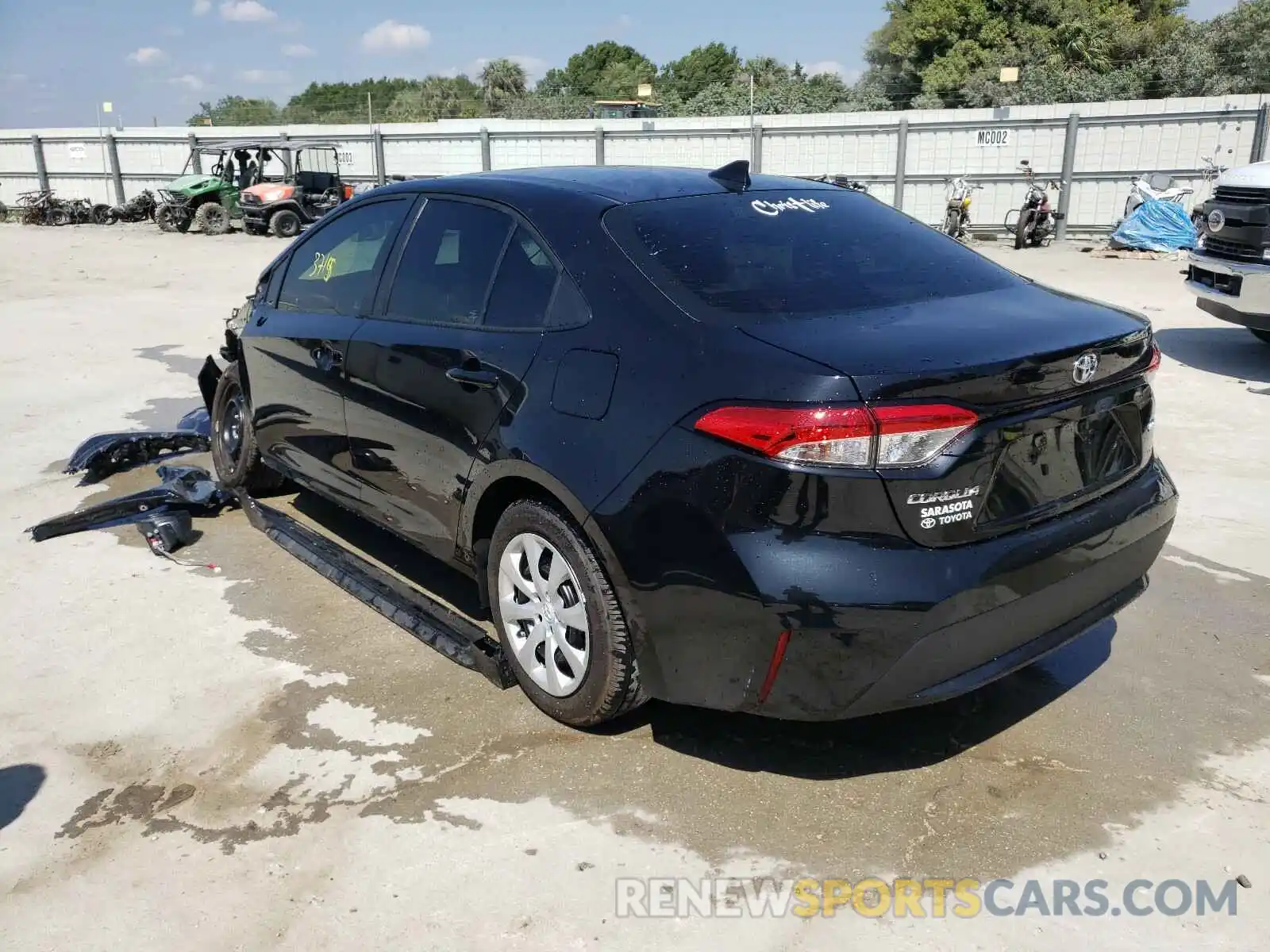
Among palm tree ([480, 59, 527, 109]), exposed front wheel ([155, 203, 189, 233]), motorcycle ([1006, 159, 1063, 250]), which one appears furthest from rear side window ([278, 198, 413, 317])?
palm tree ([480, 59, 527, 109])

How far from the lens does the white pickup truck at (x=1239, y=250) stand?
7.30 metres

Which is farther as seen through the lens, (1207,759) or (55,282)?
(55,282)

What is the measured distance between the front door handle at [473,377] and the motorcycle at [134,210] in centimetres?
2575

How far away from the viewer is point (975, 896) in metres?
2.47

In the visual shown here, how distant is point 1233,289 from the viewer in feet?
24.6

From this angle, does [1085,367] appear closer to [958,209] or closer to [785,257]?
[785,257]

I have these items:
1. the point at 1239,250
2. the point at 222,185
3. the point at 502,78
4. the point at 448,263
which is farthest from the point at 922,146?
the point at 502,78

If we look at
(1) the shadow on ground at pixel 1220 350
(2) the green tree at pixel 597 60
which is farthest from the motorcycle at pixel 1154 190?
(2) the green tree at pixel 597 60

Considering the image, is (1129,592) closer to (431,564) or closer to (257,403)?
(431,564)

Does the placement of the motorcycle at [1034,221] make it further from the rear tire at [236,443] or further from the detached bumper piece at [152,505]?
the detached bumper piece at [152,505]

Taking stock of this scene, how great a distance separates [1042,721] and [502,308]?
2188 millimetres

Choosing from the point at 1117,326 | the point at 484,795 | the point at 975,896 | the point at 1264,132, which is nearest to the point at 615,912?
the point at 484,795

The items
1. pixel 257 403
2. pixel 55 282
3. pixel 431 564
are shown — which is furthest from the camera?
pixel 55 282

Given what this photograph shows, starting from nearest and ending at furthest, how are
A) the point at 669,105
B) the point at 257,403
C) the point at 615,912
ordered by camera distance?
the point at 615,912 → the point at 257,403 → the point at 669,105
